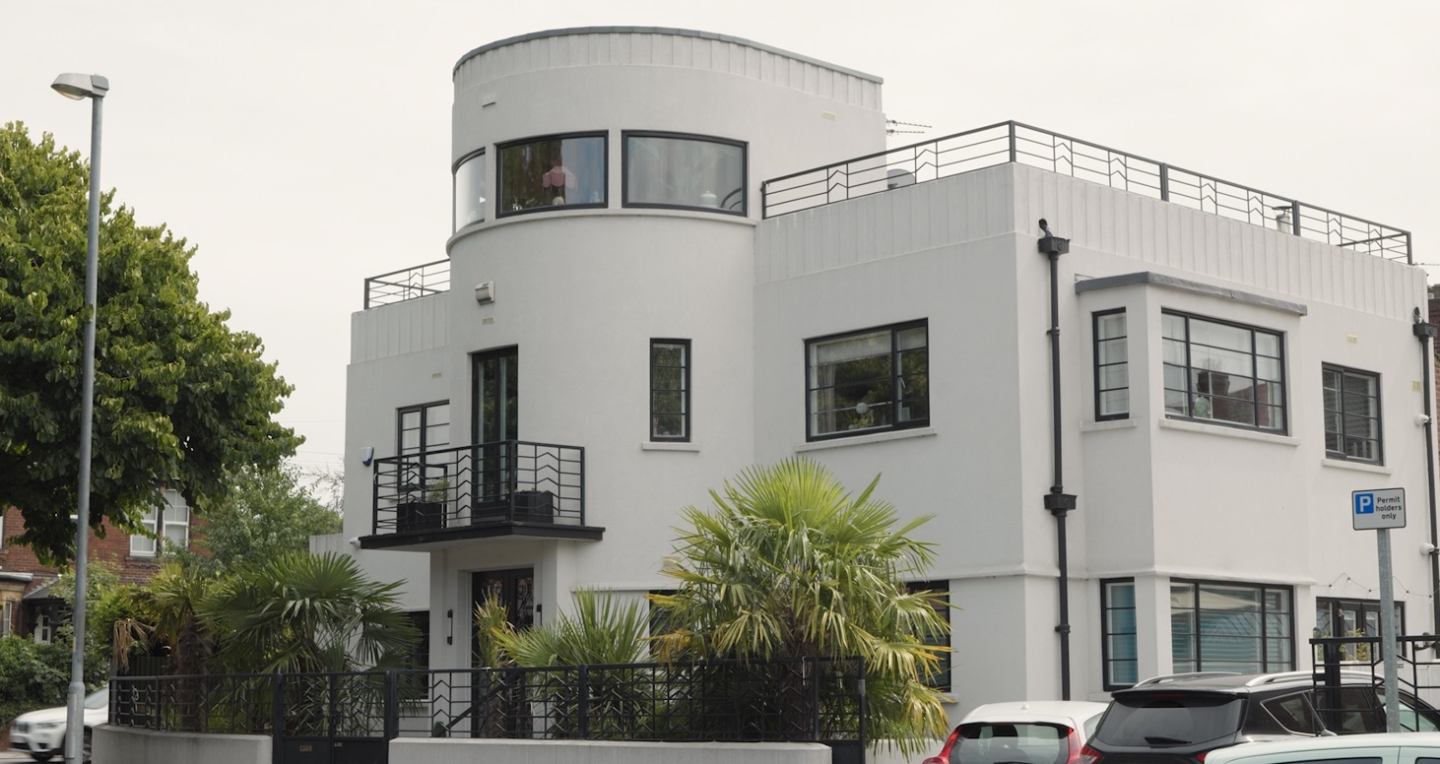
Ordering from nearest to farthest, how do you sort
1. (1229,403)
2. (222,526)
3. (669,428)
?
(1229,403)
(669,428)
(222,526)

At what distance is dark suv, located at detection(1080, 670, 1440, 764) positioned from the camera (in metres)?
12.5

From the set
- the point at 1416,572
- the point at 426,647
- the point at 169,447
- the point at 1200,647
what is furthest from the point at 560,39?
the point at 1416,572

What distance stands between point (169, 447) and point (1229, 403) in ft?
41.4

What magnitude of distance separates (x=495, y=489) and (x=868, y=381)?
196 inches

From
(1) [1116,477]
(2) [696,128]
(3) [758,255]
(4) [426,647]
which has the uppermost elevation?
(2) [696,128]

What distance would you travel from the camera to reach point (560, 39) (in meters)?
24.1

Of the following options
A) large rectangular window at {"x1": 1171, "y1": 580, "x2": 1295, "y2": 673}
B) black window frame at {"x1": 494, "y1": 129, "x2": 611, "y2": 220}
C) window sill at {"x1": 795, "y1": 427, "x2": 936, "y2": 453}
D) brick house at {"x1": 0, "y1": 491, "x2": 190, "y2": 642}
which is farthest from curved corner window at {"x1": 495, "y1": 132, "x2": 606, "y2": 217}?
brick house at {"x1": 0, "y1": 491, "x2": 190, "y2": 642}

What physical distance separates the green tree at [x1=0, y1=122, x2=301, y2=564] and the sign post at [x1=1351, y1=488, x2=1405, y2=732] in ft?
47.5

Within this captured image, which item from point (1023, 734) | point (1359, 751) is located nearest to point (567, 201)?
point (1023, 734)

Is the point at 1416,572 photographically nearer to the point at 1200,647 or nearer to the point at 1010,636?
the point at 1200,647

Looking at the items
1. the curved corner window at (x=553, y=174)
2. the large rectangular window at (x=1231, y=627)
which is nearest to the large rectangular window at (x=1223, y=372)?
the large rectangular window at (x=1231, y=627)

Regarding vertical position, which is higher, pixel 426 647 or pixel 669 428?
pixel 669 428

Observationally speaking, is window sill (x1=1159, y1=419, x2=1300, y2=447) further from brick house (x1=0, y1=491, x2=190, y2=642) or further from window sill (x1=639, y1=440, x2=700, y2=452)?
brick house (x1=0, y1=491, x2=190, y2=642)

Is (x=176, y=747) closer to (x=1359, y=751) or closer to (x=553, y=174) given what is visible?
(x=553, y=174)
